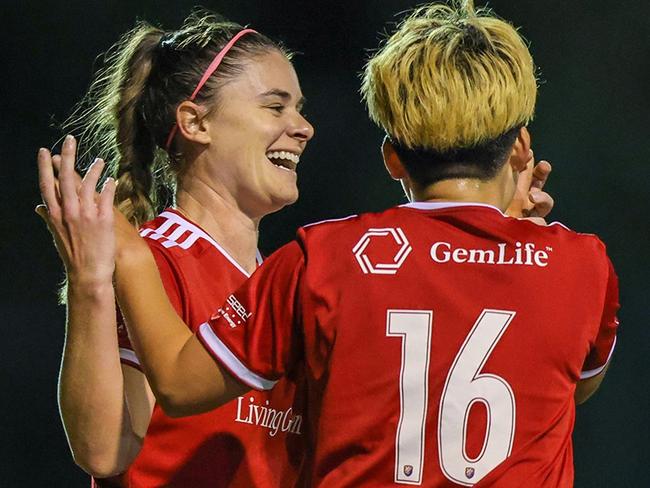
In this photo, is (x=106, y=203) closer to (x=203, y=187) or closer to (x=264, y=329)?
(x=264, y=329)

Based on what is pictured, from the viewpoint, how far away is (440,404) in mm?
1579

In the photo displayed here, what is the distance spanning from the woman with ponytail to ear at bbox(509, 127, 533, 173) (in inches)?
24.5

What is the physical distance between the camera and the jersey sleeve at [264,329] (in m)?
1.64

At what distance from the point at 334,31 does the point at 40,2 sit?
132 cm

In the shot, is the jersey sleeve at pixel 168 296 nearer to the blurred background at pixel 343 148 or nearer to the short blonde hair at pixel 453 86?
the short blonde hair at pixel 453 86

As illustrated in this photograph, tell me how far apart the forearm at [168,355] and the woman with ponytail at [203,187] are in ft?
0.74

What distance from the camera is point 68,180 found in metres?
1.72

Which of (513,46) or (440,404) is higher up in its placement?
(513,46)

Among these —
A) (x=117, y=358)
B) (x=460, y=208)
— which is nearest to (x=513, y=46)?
(x=460, y=208)

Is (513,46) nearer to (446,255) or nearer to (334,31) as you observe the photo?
(446,255)

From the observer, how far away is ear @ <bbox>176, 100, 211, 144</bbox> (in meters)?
2.40

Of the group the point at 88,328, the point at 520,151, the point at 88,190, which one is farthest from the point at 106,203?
the point at 520,151

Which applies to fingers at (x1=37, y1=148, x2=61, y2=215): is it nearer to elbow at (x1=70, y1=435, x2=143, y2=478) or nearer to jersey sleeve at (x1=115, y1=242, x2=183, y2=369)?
jersey sleeve at (x1=115, y1=242, x2=183, y2=369)

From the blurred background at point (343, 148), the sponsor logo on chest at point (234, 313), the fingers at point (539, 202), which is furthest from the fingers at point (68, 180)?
the blurred background at point (343, 148)
